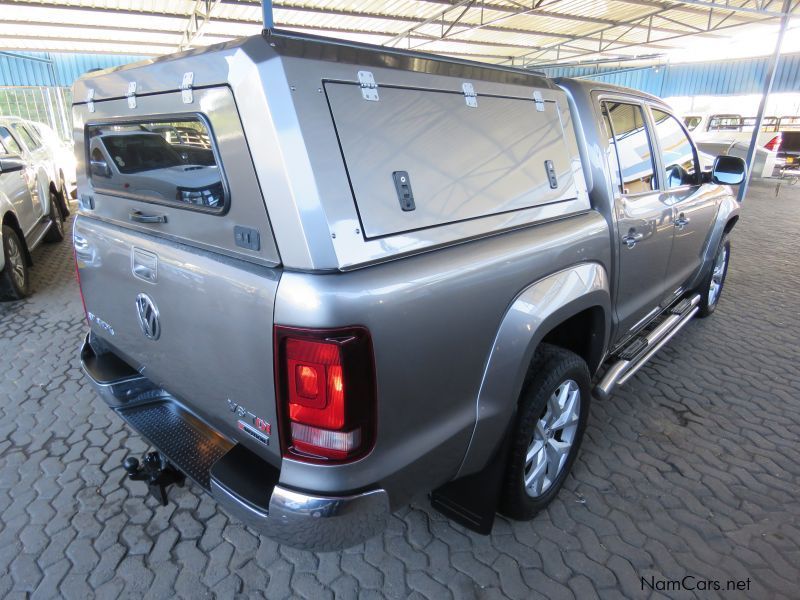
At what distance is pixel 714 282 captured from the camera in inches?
193

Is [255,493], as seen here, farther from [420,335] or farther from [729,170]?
[729,170]

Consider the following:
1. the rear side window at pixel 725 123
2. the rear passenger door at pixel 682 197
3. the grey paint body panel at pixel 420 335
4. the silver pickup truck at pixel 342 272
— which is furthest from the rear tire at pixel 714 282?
the rear side window at pixel 725 123

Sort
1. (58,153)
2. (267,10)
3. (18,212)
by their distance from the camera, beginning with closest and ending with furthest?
1. (267,10)
2. (18,212)
3. (58,153)

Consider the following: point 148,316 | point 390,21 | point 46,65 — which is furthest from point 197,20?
point 148,316

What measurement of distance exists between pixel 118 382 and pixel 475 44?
19076 millimetres

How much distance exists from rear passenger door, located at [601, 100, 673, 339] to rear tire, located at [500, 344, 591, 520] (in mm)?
680

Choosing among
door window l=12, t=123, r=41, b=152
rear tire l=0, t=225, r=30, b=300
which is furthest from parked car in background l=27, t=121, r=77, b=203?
rear tire l=0, t=225, r=30, b=300

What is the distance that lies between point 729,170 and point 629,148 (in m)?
1.36

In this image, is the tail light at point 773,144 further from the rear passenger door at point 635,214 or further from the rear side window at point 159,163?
the rear side window at point 159,163

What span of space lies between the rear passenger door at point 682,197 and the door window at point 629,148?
0.68ft

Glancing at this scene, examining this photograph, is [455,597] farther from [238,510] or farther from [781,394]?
[781,394]

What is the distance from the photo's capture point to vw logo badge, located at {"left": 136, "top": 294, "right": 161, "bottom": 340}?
192 cm

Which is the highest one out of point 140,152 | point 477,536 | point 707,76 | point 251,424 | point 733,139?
point 707,76

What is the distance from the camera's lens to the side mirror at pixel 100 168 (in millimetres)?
2246
